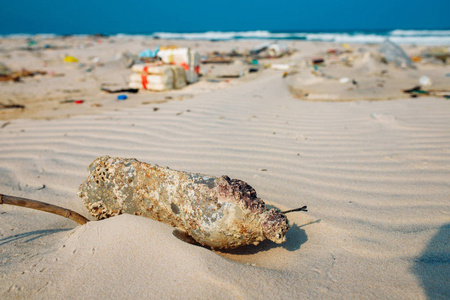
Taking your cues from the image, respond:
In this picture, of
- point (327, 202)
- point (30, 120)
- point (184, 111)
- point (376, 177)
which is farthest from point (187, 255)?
point (30, 120)

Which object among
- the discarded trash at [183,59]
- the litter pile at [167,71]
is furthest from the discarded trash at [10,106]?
the discarded trash at [183,59]

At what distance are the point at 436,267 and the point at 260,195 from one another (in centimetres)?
104

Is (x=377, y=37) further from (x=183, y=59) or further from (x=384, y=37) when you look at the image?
(x=183, y=59)

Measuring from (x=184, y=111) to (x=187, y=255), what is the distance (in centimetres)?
298

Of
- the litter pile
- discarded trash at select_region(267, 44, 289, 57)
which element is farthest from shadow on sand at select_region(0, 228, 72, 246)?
discarded trash at select_region(267, 44, 289, 57)

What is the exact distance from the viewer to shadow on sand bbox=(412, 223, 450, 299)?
3.76 ft

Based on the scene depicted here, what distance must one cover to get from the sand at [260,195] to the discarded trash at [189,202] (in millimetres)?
86

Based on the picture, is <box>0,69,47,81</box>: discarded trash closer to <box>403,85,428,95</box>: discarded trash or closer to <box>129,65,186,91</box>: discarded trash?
<box>129,65,186,91</box>: discarded trash

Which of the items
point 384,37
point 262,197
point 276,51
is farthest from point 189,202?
point 384,37

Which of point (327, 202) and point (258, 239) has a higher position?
point (258, 239)

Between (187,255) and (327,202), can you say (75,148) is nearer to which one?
(187,255)

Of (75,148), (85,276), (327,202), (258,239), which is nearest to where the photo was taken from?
(85,276)

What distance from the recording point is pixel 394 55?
27.9 feet

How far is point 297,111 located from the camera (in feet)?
13.7
